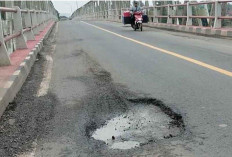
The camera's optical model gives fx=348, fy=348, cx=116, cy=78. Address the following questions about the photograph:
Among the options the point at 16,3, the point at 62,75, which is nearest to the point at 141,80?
the point at 62,75

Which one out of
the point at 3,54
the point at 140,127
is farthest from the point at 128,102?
the point at 3,54

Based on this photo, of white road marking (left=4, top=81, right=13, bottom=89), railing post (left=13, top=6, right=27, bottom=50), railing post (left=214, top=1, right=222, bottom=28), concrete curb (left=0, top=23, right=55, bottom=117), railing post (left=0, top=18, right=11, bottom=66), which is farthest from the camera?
railing post (left=214, top=1, right=222, bottom=28)

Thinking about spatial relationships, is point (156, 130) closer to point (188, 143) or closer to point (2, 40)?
point (188, 143)

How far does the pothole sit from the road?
2 cm

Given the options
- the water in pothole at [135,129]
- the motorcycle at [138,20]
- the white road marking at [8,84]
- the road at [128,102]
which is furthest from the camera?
the motorcycle at [138,20]

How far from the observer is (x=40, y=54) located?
9.59 metres

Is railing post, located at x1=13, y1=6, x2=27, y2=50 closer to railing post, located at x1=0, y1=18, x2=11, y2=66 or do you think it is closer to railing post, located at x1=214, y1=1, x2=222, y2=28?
railing post, located at x1=0, y1=18, x2=11, y2=66

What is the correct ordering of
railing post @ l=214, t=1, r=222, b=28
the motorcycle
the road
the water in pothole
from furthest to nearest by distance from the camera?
the motorcycle
railing post @ l=214, t=1, r=222, b=28
the water in pothole
the road

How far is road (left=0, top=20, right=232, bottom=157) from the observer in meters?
2.94

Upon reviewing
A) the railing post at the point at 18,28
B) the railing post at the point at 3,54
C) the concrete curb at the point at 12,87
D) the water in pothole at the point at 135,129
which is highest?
the railing post at the point at 18,28

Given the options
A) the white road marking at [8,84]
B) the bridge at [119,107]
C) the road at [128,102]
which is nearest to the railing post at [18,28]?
the bridge at [119,107]

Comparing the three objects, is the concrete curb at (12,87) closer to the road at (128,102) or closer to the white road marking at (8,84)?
the white road marking at (8,84)

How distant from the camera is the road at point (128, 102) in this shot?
9.64 ft

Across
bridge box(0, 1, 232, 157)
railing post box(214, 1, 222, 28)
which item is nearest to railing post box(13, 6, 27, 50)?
bridge box(0, 1, 232, 157)
